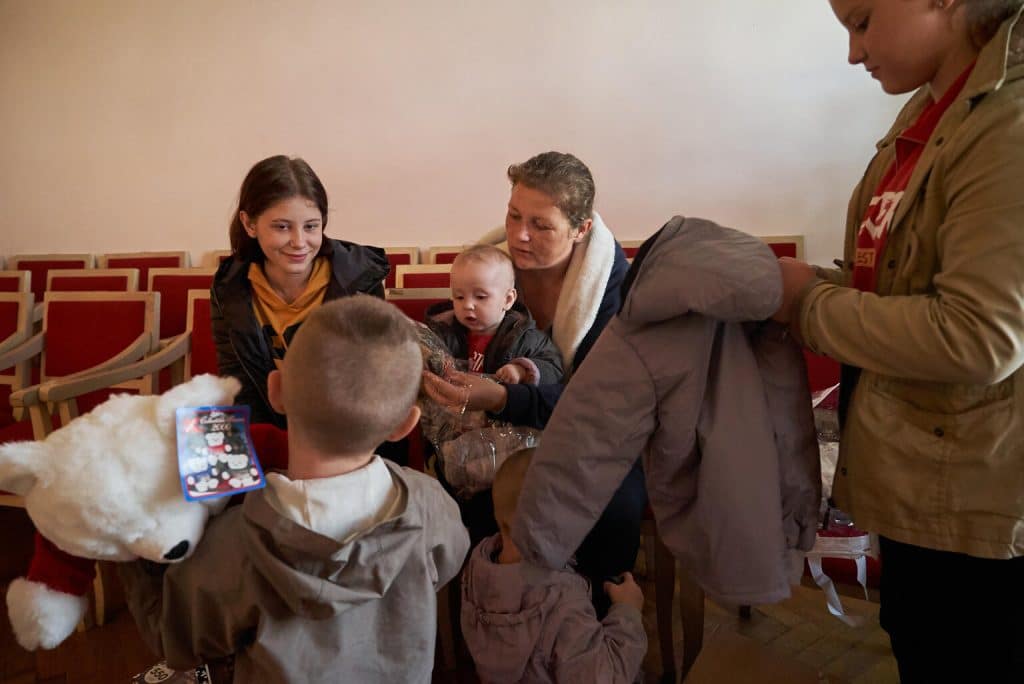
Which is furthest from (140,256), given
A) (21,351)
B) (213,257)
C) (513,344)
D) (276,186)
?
(513,344)

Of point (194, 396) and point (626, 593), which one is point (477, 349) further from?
point (194, 396)

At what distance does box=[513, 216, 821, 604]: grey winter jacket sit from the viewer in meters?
0.90

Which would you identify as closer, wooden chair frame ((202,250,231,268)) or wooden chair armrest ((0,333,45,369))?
wooden chair armrest ((0,333,45,369))

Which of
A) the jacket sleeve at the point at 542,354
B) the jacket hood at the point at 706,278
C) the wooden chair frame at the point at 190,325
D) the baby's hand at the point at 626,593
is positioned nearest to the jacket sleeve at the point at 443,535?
the jacket hood at the point at 706,278

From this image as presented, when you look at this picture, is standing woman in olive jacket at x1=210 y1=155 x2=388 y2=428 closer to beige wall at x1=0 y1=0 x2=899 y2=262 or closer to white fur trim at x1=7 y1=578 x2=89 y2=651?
white fur trim at x1=7 y1=578 x2=89 y2=651

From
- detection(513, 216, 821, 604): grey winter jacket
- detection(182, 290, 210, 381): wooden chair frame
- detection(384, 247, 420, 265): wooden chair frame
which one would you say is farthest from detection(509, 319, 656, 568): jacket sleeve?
detection(384, 247, 420, 265): wooden chair frame

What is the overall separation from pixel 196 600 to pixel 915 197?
1.08m

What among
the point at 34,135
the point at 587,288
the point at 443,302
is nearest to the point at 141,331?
the point at 443,302

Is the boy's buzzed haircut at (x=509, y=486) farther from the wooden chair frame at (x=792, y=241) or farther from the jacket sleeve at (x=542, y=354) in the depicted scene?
the wooden chair frame at (x=792, y=241)

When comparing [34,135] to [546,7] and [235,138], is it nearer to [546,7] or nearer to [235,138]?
[235,138]

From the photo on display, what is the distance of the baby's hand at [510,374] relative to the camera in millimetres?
1479

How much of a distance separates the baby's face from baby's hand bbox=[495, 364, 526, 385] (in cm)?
19

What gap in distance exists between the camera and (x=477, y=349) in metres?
1.66

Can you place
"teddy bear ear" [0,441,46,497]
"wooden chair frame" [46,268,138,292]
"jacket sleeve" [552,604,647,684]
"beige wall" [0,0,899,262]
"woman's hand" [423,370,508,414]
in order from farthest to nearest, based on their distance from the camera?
"beige wall" [0,0,899,262]
"wooden chair frame" [46,268,138,292]
"woman's hand" [423,370,508,414]
"jacket sleeve" [552,604,647,684]
"teddy bear ear" [0,441,46,497]
